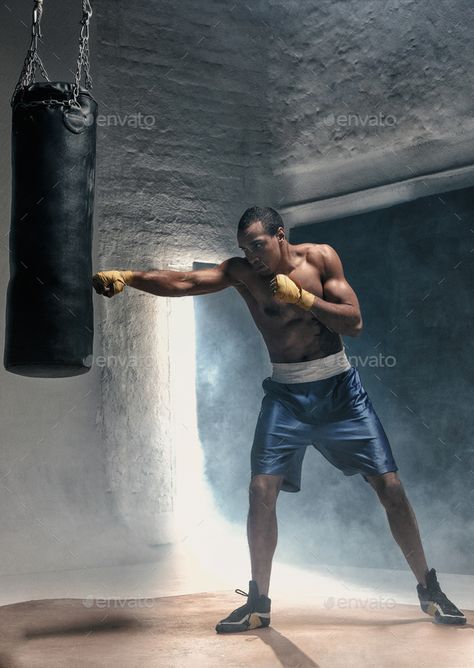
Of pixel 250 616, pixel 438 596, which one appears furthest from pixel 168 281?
pixel 438 596

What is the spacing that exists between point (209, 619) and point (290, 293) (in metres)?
1.40

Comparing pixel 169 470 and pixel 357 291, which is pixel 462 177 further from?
pixel 169 470

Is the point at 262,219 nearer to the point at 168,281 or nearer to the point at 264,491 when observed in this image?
the point at 168,281

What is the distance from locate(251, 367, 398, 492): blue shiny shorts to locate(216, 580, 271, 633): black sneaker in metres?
0.45

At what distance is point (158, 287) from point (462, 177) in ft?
6.38

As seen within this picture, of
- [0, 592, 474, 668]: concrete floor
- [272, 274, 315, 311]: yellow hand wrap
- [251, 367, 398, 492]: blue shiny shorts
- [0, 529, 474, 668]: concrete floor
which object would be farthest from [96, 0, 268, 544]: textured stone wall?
[272, 274, 315, 311]: yellow hand wrap

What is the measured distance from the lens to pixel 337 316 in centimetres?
354

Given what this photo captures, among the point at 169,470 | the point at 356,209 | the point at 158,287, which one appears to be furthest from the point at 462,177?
the point at 169,470

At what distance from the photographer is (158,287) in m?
3.72

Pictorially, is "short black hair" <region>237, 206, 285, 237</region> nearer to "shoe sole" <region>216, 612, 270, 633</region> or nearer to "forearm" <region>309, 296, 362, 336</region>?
"forearm" <region>309, 296, 362, 336</region>

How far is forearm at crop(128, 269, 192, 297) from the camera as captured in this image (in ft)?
12.0

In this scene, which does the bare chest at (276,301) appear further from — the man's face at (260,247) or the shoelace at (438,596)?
the shoelace at (438,596)

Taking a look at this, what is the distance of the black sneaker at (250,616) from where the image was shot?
351 cm

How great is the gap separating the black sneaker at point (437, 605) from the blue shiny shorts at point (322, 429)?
470mm
